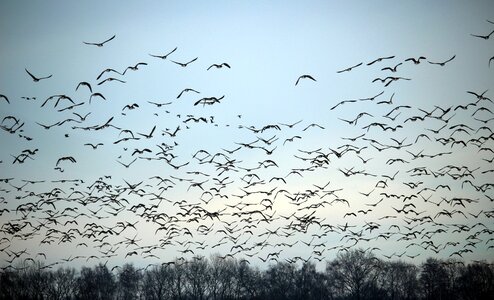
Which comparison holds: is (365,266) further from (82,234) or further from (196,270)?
(82,234)

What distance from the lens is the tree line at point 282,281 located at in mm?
84062

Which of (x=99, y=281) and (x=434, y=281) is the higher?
(x=99, y=281)

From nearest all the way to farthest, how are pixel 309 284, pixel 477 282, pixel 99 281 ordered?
pixel 477 282 < pixel 99 281 < pixel 309 284

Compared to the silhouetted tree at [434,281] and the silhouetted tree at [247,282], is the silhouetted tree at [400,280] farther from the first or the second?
the silhouetted tree at [247,282]

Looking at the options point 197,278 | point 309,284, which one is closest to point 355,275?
point 309,284

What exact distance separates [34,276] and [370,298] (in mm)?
79979

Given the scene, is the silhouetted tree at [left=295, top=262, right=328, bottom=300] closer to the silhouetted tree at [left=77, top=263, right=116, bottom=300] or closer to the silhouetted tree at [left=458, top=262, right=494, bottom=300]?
the silhouetted tree at [left=458, top=262, right=494, bottom=300]

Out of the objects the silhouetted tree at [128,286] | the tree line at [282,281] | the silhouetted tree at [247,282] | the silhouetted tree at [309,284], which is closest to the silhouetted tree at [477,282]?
the tree line at [282,281]

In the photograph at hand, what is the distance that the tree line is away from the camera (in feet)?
276

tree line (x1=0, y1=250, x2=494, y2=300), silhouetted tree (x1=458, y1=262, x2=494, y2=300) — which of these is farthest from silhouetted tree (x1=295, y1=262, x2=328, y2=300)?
silhouetted tree (x1=458, y1=262, x2=494, y2=300)

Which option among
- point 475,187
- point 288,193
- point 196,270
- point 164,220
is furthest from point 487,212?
point 196,270

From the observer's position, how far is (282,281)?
304ft

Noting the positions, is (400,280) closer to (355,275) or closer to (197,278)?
(355,275)

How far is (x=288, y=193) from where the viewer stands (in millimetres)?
24281
